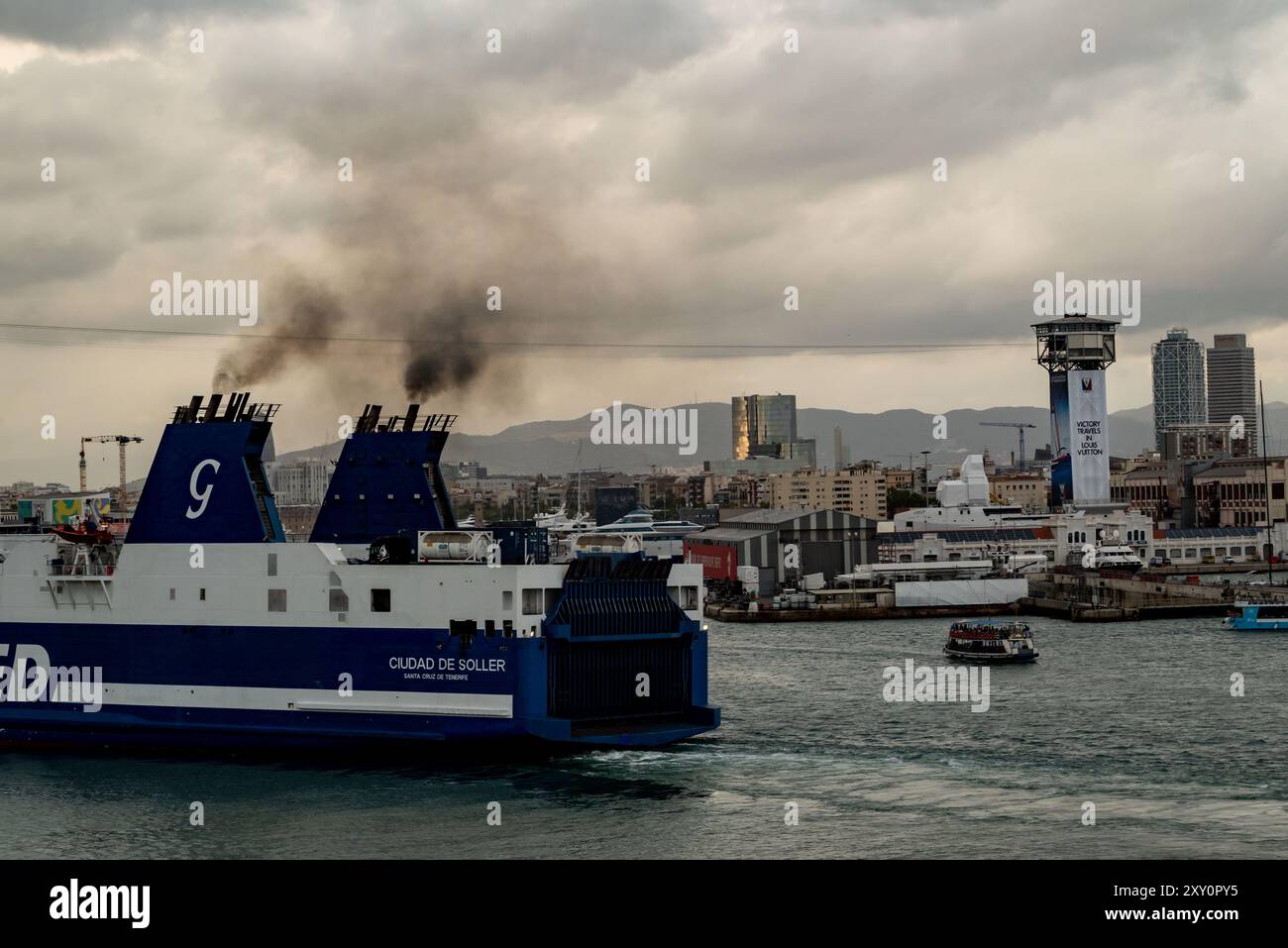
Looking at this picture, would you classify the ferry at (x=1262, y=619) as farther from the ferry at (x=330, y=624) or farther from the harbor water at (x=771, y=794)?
the ferry at (x=330, y=624)

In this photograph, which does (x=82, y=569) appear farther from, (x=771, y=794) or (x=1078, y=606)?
(x=1078, y=606)

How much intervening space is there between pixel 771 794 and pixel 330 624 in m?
8.72

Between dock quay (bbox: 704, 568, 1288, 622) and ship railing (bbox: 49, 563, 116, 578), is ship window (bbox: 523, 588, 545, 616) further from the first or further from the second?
dock quay (bbox: 704, 568, 1288, 622)

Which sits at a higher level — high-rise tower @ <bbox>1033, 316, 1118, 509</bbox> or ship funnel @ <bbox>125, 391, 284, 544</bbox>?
high-rise tower @ <bbox>1033, 316, 1118, 509</bbox>

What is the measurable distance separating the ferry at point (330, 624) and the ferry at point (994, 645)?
19884mm

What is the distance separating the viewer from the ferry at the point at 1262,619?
190 ft

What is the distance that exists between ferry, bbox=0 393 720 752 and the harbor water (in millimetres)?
785

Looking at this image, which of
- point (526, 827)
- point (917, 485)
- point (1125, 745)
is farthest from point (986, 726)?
point (917, 485)

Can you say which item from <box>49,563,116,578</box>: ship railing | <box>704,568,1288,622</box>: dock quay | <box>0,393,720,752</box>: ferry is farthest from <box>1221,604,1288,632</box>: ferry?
<box>49,563,116,578</box>: ship railing

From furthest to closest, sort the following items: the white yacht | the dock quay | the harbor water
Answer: the white yacht
the dock quay
the harbor water

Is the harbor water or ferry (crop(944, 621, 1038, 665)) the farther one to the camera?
ferry (crop(944, 621, 1038, 665))

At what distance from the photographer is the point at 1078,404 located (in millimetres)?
105938

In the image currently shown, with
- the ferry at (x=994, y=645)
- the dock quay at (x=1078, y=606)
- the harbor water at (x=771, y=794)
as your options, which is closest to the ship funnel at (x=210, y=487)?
the harbor water at (x=771, y=794)

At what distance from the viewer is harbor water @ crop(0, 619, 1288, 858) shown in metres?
21.6
